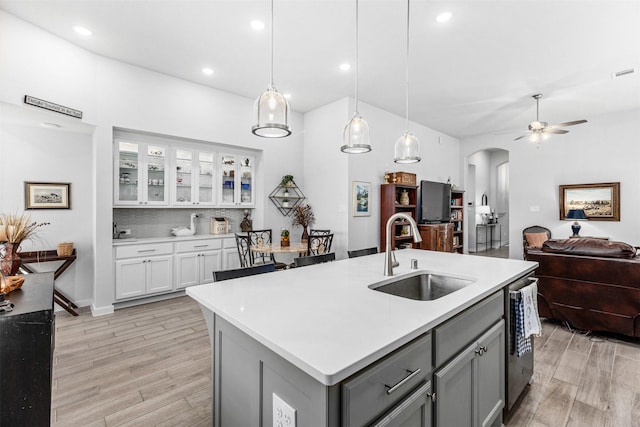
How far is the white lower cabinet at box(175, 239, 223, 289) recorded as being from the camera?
4.44 meters

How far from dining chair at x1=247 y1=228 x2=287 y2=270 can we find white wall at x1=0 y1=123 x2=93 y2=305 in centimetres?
219

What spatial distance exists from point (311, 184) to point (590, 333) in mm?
4324

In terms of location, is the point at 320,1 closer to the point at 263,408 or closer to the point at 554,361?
the point at 263,408

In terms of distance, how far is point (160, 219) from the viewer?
15.6 feet

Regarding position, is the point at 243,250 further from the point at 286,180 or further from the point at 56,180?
the point at 56,180

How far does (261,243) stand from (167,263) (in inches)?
53.3

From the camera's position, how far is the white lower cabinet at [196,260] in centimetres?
444

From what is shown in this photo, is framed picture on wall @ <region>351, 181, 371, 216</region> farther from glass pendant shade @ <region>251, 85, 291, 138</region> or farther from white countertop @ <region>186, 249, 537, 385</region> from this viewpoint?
glass pendant shade @ <region>251, 85, 291, 138</region>

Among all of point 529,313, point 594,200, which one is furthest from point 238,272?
point 594,200

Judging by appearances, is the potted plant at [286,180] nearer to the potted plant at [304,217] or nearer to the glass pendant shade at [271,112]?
the potted plant at [304,217]

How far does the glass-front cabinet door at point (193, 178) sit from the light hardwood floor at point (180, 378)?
193 centimetres

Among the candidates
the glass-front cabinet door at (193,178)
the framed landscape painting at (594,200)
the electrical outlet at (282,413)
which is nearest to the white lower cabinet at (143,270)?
the glass-front cabinet door at (193,178)

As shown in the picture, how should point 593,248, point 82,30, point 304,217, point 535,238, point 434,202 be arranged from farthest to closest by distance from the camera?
point 434,202 → point 535,238 → point 304,217 → point 82,30 → point 593,248

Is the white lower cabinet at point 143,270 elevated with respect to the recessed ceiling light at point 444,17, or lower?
lower
